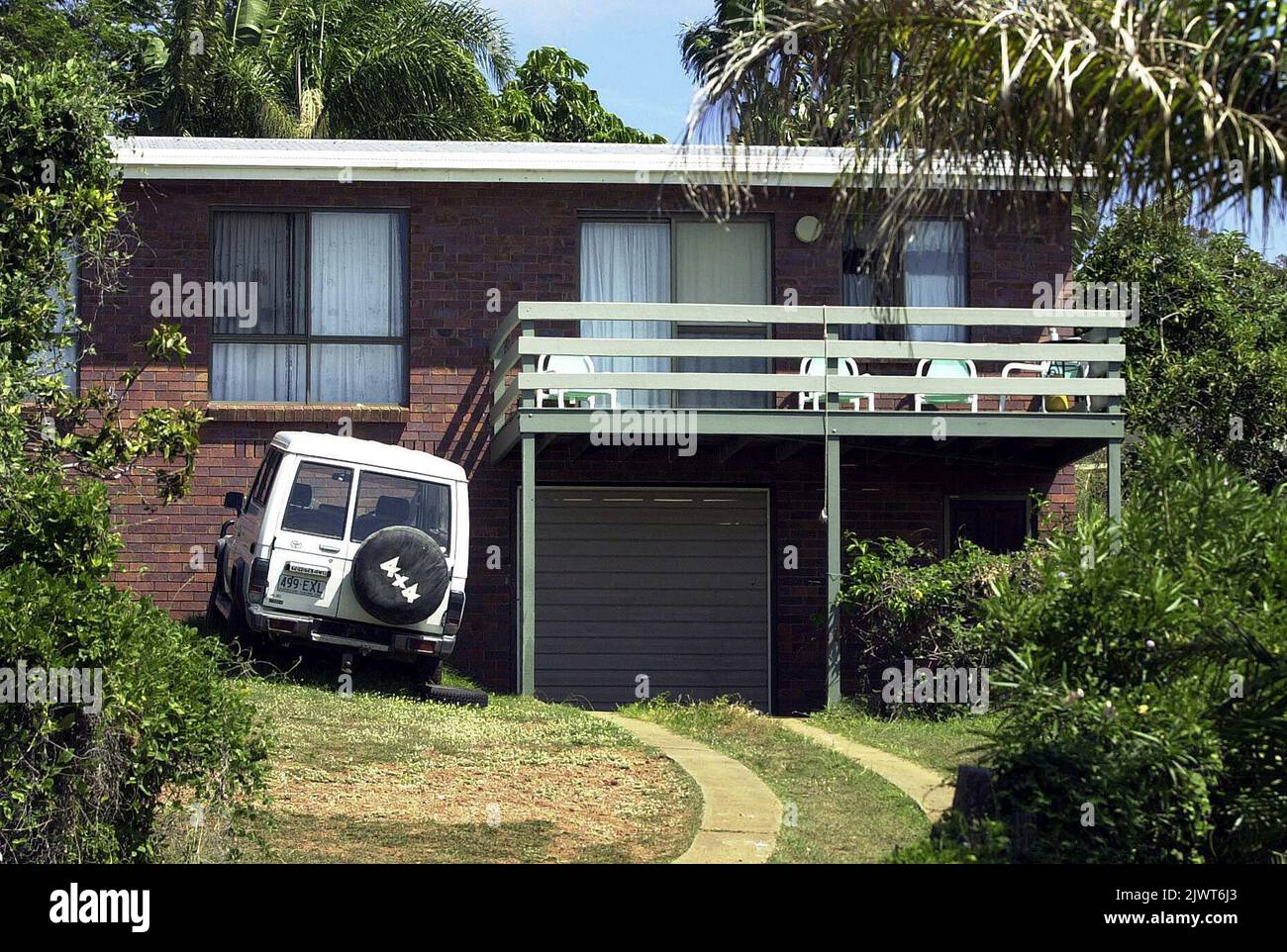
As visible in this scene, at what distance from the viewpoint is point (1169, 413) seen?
20.2 m

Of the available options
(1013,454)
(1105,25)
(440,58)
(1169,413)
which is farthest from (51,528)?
(440,58)

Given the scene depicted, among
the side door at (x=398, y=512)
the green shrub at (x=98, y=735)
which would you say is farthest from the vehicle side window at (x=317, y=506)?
the green shrub at (x=98, y=735)

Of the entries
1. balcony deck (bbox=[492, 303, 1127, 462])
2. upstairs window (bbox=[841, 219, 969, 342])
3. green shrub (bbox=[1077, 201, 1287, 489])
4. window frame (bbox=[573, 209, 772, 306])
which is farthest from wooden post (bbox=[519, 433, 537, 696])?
green shrub (bbox=[1077, 201, 1287, 489])

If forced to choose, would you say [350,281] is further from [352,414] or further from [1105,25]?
[1105,25]

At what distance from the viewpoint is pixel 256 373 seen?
17203 mm

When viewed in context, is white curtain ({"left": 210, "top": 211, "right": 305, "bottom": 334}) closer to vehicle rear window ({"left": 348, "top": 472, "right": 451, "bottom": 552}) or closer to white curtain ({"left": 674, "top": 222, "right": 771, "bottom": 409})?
vehicle rear window ({"left": 348, "top": 472, "right": 451, "bottom": 552})

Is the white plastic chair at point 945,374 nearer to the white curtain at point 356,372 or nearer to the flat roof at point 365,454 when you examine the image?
the flat roof at point 365,454

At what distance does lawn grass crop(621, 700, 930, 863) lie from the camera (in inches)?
355

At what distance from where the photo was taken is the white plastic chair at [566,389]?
51.4 ft

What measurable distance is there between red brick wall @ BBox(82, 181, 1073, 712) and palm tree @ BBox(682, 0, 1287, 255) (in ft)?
30.0

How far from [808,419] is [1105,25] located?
324 inches

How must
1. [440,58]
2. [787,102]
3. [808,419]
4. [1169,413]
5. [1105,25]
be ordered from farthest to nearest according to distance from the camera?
[440,58] → [1169,413] → [808,419] → [787,102] → [1105,25]

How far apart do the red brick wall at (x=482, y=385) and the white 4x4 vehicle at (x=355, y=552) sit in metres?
2.36

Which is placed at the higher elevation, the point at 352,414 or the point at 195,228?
the point at 195,228
